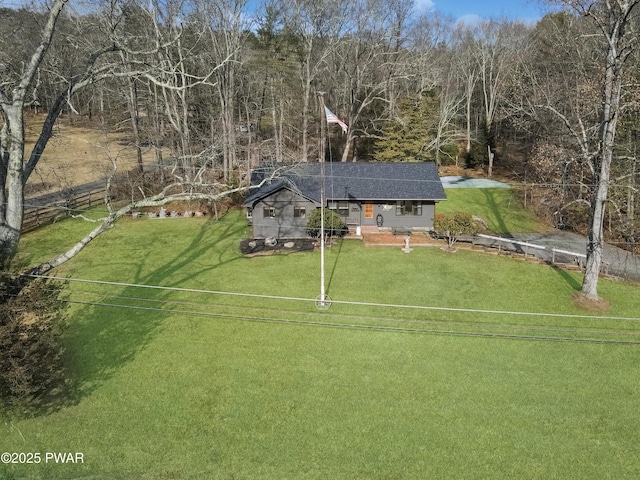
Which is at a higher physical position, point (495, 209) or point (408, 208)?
point (408, 208)

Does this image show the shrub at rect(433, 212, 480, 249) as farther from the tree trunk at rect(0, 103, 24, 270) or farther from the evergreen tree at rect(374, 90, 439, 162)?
the tree trunk at rect(0, 103, 24, 270)

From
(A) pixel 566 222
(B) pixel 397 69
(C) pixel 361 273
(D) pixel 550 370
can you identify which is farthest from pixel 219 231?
(B) pixel 397 69

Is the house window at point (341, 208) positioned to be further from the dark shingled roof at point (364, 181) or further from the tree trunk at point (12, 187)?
the tree trunk at point (12, 187)

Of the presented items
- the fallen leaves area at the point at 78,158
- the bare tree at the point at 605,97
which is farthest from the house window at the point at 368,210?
the fallen leaves area at the point at 78,158

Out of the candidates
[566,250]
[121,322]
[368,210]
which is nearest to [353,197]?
[368,210]

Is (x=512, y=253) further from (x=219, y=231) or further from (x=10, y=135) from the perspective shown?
(x=10, y=135)

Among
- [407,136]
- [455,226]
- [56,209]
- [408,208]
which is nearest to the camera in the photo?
[455,226]

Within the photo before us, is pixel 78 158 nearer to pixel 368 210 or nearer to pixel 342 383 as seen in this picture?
pixel 368 210
